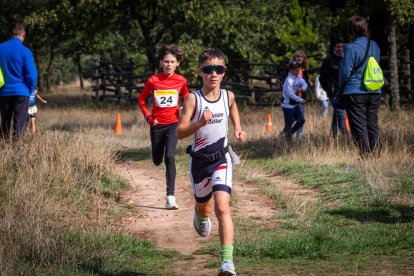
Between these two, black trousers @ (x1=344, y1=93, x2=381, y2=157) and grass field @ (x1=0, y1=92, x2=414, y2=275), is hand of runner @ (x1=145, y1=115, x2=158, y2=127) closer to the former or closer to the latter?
grass field @ (x1=0, y1=92, x2=414, y2=275)

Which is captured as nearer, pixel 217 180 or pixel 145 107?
pixel 217 180

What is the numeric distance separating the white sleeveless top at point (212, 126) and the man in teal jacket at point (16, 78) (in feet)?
18.9

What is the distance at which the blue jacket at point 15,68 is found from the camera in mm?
12094

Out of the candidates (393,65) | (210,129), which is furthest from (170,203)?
(393,65)

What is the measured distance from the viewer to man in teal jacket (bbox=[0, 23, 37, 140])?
12.1m

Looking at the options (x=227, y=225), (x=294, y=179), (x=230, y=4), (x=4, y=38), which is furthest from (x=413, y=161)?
(x=4, y=38)

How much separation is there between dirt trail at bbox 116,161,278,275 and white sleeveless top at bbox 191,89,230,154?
1.02 metres

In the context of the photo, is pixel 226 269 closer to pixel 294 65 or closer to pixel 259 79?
pixel 294 65

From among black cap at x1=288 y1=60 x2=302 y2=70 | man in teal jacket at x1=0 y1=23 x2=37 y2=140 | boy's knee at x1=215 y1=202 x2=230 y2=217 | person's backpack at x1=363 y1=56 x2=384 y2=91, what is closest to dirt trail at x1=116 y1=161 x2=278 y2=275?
boy's knee at x1=215 y1=202 x2=230 y2=217

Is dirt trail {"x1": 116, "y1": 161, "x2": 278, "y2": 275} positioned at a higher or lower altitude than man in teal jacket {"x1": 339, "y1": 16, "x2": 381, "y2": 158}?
lower

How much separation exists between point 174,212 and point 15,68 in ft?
12.9

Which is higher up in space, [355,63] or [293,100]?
[355,63]

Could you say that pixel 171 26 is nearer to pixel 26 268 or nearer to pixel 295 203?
pixel 295 203

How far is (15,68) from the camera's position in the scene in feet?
39.8
